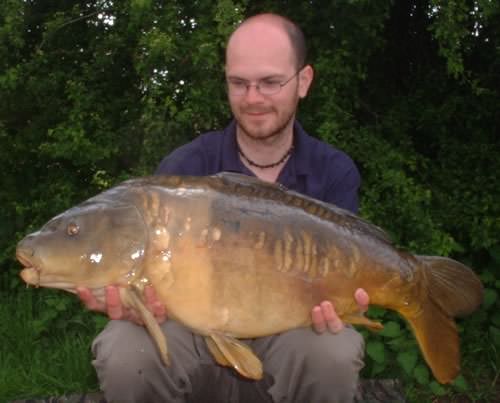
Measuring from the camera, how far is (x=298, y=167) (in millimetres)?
2242

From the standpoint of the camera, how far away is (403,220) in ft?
10.6

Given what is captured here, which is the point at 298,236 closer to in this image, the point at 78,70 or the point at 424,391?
the point at 424,391

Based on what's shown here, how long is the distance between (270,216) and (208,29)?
158cm

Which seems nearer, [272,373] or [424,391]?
[272,373]

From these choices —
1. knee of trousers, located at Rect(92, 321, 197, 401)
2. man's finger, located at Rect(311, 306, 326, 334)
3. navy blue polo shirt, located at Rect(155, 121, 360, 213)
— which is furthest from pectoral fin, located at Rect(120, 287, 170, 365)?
navy blue polo shirt, located at Rect(155, 121, 360, 213)

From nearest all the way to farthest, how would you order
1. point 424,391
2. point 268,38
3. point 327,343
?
1. point 327,343
2. point 268,38
3. point 424,391

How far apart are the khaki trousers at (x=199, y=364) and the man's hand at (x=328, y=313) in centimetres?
7

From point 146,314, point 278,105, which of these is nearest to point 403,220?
point 278,105

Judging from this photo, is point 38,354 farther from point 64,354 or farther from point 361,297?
point 361,297

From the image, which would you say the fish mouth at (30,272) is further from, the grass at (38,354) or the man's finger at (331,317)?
the grass at (38,354)

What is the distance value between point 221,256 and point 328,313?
0.31 metres

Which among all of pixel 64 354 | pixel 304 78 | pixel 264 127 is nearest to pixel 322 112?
pixel 304 78

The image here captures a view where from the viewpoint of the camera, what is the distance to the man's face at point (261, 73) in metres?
2.12

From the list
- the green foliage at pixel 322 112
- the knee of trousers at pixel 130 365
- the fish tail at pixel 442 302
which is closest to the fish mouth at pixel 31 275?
the knee of trousers at pixel 130 365
